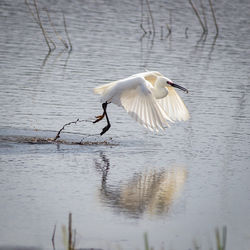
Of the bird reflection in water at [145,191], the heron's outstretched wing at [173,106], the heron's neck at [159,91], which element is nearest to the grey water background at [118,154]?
the bird reflection in water at [145,191]

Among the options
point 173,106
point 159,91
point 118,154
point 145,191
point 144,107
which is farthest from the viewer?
point 173,106

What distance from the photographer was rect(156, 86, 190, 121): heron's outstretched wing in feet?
33.3

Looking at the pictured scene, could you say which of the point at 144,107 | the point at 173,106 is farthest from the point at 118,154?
the point at 173,106

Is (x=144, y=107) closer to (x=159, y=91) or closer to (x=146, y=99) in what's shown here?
(x=146, y=99)

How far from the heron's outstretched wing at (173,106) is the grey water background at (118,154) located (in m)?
0.42

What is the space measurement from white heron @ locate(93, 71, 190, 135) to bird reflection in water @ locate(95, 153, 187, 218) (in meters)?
0.63

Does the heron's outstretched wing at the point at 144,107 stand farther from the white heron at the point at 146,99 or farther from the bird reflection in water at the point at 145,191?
the bird reflection in water at the point at 145,191

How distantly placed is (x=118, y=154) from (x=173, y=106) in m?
1.34

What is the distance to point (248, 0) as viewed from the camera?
95.3 ft

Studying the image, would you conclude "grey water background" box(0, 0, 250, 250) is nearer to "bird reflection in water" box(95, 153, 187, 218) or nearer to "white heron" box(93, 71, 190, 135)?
"bird reflection in water" box(95, 153, 187, 218)

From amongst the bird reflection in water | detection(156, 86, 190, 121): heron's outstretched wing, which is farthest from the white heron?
Answer: the bird reflection in water

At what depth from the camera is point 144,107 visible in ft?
29.4

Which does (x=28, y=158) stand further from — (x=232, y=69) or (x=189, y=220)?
(x=232, y=69)

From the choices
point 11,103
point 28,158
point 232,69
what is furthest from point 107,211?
point 232,69
